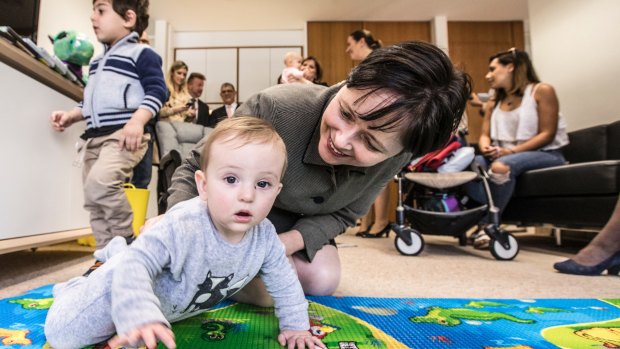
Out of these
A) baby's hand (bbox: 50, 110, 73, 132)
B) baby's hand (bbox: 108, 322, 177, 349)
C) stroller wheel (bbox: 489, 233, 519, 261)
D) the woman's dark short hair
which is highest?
baby's hand (bbox: 50, 110, 73, 132)

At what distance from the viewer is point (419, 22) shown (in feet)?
17.5

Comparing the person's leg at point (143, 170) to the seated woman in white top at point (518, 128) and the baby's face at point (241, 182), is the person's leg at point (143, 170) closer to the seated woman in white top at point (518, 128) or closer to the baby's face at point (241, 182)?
the baby's face at point (241, 182)

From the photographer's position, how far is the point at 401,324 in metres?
0.84

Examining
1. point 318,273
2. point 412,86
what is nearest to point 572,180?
point 318,273

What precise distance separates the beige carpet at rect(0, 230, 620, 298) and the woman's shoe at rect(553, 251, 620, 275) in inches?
1.3

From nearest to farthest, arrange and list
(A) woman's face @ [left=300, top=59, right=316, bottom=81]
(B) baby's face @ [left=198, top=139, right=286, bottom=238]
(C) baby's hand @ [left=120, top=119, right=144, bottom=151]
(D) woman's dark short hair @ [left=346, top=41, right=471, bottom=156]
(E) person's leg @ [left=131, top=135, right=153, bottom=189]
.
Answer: (B) baby's face @ [left=198, top=139, right=286, bottom=238] < (D) woman's dark short hair @ [left=346, top=41, right=471, bottom=156] < (C) baby's hand @ [left=120, top=119, right=144, bottom=151] < (E) person's leg @ [left=131, top=135, right=153, bottom=189] < (A) woman's face @ [left=300, top=59, right=316, bottom=81]

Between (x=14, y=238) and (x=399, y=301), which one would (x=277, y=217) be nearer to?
(x=399, y=301)

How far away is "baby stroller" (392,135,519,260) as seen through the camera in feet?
6.42

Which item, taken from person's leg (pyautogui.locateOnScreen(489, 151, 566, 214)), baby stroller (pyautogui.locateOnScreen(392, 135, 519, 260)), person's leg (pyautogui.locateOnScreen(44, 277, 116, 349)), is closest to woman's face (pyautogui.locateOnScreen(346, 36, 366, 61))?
baby stroller (pyautogui.locateOnScreen(392, 135, 519, 260))

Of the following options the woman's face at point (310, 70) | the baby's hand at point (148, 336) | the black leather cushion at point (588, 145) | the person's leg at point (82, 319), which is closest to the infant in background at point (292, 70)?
the woman's face at point (310, 70)

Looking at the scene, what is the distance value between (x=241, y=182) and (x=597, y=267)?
1.49m

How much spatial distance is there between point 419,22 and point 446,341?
529 cm

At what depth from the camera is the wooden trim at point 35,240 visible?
50.5 inches

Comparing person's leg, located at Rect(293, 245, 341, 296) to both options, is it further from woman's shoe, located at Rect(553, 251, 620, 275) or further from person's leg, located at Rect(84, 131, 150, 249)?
woman's shoe, located at Rect(553, 251, 620, 275)
